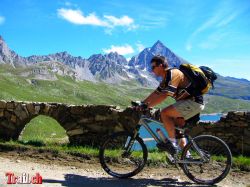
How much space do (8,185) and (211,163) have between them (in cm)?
425

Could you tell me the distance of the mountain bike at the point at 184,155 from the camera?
8195mm

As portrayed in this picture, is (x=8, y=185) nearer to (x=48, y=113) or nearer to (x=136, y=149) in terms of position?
(x=136, y=149)

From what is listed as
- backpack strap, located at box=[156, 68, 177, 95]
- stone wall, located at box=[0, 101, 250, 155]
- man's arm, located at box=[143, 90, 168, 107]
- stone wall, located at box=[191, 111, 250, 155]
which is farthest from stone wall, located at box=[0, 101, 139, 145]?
backpack strap, located at box=[156, 68, 177, 95]

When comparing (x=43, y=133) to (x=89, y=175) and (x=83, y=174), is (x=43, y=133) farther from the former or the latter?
(x=89, y=175)

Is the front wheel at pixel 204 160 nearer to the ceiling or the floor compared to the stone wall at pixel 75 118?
nearer to the floor

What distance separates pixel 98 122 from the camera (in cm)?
1291

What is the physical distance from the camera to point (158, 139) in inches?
337

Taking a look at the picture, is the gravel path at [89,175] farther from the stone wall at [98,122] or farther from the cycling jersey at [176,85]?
the stone wall at [98,122]

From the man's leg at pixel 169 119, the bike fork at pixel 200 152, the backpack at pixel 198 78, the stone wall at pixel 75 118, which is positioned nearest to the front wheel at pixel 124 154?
the man's leg at pixel 169 119

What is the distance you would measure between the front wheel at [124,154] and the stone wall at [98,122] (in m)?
3.14

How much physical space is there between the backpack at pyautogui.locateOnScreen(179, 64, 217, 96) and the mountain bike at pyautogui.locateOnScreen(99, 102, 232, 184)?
85cm

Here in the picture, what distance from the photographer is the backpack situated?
8070mm

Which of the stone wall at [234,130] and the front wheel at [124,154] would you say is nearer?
the front wheel at [124,154]

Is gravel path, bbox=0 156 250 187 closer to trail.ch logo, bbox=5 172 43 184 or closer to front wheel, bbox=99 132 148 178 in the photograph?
trail.ch logo, bbox=5 172 43 184
